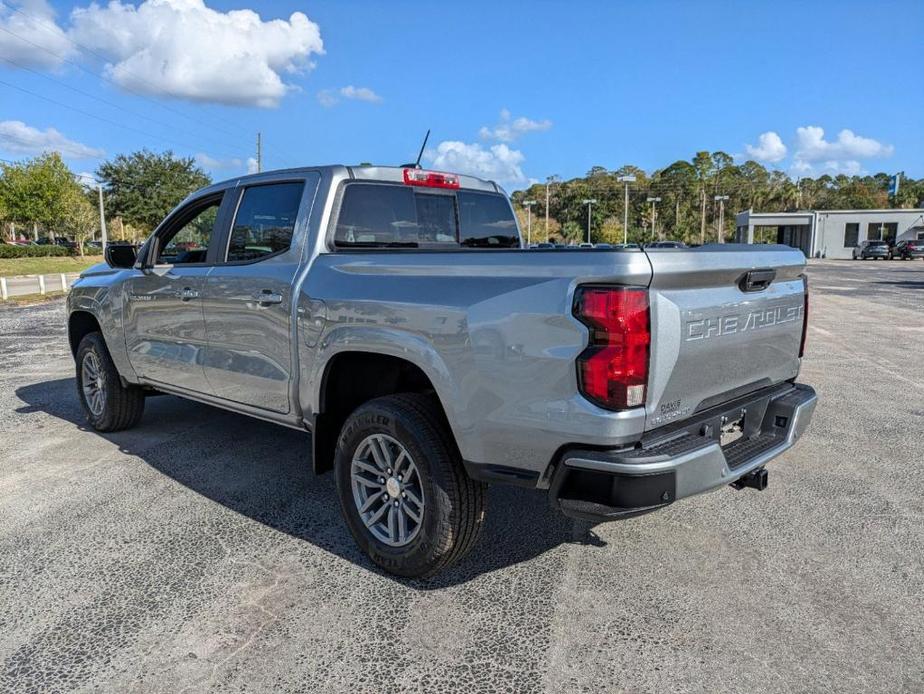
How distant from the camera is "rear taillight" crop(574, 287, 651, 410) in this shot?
2449 mm

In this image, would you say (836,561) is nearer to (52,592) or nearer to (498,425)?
(498,425)

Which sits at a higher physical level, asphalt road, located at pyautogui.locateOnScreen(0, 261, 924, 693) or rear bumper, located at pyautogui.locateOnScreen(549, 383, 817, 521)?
rear bumper, located at pyautogui.locateOnScreen(549, 383, 817, 521)

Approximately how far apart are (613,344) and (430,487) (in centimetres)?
108

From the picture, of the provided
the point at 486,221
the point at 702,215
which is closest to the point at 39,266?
the point at 486,221

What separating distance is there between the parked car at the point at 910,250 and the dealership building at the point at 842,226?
323 inches

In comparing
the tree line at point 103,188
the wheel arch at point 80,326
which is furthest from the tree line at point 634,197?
the wheel arch at point 80,326

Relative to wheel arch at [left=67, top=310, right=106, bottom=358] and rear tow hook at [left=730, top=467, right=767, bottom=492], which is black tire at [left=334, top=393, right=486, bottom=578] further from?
wheel arch at [left=67, top=310, right=106, bottom=358]

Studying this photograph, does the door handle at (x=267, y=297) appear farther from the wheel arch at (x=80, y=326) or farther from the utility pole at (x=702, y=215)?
the utility pole at (x=702, y=215)

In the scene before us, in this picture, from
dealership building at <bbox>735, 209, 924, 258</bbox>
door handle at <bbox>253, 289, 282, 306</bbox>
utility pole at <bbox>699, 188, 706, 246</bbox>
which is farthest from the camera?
utility pole at <bbox>699, 188, 706, 246</bbox>

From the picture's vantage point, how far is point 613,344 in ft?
8.06

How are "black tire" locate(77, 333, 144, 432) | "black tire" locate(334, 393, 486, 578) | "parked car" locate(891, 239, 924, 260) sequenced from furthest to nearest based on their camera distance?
"parked car" locate(891, 239, 924, 260), "black tire" locate(77, 333, 144, 432), "black tire" locate(334, 393, 486, 578)

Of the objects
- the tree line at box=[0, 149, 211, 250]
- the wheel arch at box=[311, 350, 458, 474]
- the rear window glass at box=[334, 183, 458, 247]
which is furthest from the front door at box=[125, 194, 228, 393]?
the tree line at box=[0, 149, 211, 250]

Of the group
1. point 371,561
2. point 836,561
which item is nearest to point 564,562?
point 371,561

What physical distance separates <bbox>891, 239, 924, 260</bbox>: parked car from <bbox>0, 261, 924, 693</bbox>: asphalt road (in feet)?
158
